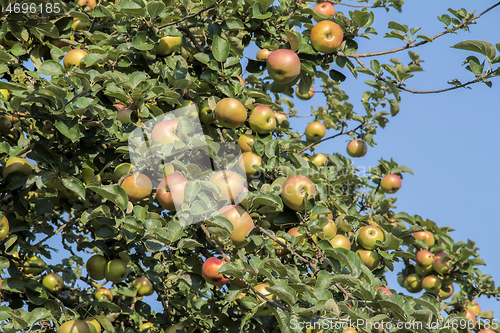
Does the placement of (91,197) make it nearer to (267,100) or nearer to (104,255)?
(104,255)

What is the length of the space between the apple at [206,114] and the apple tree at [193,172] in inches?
0.8

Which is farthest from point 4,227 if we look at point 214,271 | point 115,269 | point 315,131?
point 315,131

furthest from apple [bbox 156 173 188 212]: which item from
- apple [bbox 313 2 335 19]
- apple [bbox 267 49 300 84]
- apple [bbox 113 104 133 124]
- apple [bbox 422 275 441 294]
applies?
apple [bbox 422 275 441 294]

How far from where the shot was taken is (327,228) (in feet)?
8.38

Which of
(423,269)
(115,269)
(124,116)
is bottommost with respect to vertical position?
(115,269)

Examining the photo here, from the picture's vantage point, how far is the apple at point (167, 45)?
2.63 m

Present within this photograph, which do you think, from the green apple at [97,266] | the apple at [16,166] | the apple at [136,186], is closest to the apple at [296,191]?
the apple at [136,186]

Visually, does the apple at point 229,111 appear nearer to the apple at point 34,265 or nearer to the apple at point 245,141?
the apple at point 245,141

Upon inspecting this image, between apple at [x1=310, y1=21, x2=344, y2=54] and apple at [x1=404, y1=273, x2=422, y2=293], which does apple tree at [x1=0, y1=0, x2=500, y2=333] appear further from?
apple at [x1=404, y1=273, x2=422, y2=293]

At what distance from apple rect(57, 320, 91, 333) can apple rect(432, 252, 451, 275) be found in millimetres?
2873

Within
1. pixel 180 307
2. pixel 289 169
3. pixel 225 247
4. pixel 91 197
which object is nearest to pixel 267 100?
pixel 289 169

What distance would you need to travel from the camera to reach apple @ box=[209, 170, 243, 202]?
2342 mm

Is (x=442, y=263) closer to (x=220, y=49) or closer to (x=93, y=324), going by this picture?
(x=220, y=49)

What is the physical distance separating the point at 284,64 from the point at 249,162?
64 cm
